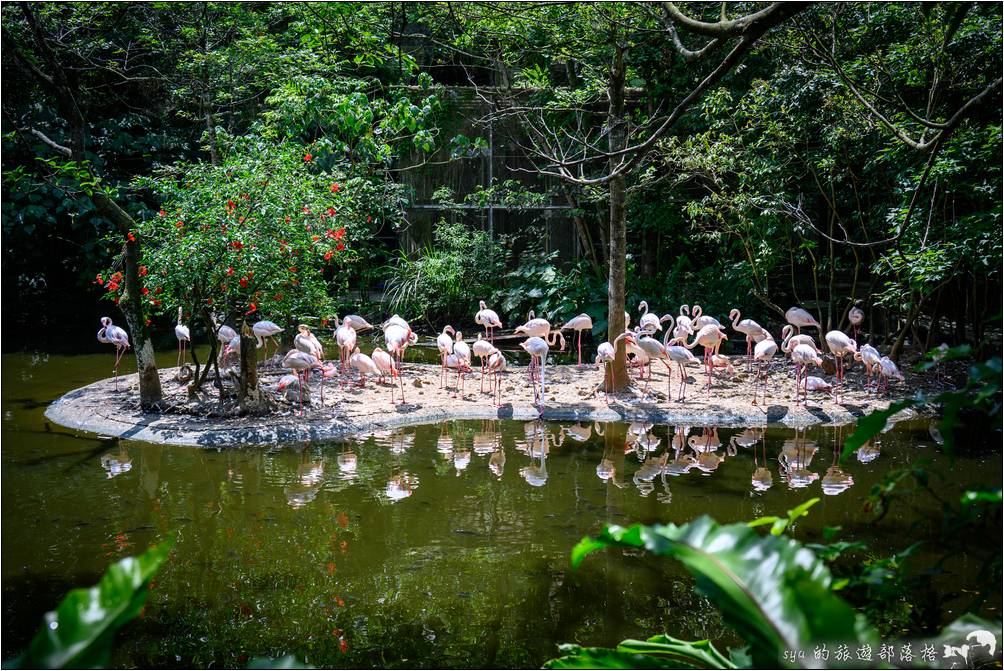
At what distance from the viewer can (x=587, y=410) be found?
7605 mm

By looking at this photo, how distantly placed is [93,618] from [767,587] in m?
0.99

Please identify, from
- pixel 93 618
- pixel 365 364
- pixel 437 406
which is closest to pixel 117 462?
pixel 365 364

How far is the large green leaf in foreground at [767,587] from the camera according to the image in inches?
48.8

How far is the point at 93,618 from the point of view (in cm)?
120

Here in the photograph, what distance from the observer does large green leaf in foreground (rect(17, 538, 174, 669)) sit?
1164mm

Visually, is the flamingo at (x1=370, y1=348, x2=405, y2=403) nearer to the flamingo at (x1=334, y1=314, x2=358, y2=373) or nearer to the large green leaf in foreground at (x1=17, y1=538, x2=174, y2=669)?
the flamingo at (x1=334, y1=314, x2=358, y2=373)

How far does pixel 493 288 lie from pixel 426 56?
14.3 feet

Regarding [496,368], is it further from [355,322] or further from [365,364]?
[355,322]

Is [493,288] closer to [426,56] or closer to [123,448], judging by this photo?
[426,56]

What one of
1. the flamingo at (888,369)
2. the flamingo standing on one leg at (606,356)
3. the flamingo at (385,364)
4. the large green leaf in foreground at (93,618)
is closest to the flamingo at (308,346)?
the flamingo at (385,364)

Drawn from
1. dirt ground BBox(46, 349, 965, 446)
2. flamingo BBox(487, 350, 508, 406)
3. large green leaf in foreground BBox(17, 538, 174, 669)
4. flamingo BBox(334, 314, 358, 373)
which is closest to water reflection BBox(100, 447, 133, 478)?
dirt ground BBox(46, 349, 965, 446)

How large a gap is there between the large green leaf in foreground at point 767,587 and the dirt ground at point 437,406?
5689mm

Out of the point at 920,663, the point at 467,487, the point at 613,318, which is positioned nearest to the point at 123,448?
the point at 467,487

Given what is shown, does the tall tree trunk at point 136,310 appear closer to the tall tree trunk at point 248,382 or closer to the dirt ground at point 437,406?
the dirt ground at point 437,406
